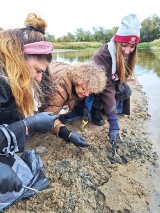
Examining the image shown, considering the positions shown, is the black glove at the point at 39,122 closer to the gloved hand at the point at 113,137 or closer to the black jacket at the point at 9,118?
the black jacket at the point at 9,118

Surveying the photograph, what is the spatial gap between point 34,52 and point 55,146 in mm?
1109

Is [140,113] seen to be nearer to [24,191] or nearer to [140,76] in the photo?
[24,191]

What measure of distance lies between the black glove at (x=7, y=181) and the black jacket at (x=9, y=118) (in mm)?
166

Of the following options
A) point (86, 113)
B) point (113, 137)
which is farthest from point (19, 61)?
point (86, 113)

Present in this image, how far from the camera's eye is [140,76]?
8359 millimetres

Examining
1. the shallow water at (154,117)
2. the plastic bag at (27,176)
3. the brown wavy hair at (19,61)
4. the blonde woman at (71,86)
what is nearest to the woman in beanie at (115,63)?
the blonde woman at (71,86)

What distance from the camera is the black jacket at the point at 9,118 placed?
1.98m

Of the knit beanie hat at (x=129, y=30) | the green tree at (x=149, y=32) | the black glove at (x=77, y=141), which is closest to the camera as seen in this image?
the black glove at (x=77, y=141)

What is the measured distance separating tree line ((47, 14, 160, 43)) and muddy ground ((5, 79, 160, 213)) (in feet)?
168

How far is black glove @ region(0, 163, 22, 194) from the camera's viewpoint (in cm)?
189

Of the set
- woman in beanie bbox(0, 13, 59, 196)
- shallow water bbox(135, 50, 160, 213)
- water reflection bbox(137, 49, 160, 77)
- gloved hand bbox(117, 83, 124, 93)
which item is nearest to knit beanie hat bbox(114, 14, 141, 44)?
gloved hand bbox(117, 83, 124, 93)

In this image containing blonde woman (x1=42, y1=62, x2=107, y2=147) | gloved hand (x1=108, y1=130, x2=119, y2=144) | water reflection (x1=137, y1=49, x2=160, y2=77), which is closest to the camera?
blonde woman (x1=42, y1=62, x2=107, y2=147)

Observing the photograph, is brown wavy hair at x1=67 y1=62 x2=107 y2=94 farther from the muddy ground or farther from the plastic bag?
the plastic bag

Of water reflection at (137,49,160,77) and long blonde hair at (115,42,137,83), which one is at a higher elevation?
long blonde hair at (115,42,137,83)
